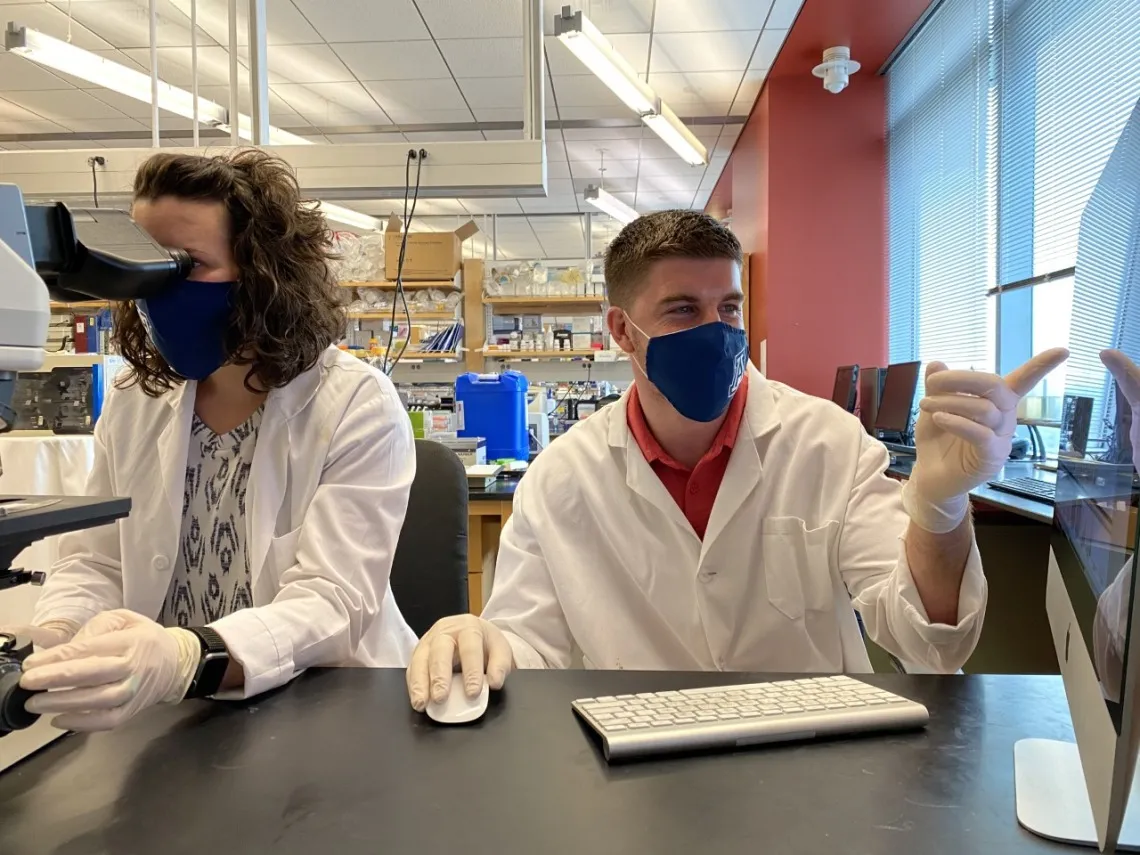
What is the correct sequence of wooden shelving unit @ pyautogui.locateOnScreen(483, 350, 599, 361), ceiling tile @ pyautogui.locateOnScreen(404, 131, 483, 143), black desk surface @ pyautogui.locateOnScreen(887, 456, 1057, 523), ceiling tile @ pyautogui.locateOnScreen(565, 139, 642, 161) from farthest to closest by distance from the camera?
1. ceiling tile @ pyautogui.locateOnScreen(565, 139, 642, 161)
2. ceiling tile @ pyautogui.locateOnScreen(404, 131, 483, 143)
3. wooden shelving unit @ pyautogui.locateOnScreen(483, 350, 599, 361)
4. black desk surface @ pyautogui.locateOnScreen(887, 456, 1057, 523)

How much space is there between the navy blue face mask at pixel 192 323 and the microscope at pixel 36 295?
1.17 feet

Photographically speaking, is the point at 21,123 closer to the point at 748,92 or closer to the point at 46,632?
the point at 748,92

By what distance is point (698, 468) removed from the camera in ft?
4.17

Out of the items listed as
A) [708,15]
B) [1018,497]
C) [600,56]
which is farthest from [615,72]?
[1018,497]

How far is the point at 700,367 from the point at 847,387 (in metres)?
3.45

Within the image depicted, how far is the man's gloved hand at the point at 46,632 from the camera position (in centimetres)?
77

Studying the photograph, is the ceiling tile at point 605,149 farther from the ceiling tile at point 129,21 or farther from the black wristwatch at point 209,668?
the black wristwatch at point 209,668

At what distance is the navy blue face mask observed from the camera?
45.6 inches

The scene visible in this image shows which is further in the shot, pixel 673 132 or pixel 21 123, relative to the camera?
pixel 21 123

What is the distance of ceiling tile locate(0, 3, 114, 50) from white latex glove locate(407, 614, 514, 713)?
4.54 meters

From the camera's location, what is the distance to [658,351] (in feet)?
4.39

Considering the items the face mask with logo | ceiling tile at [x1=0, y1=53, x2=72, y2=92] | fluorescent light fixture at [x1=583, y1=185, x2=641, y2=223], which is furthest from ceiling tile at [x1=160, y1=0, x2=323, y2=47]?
the face mask with logo

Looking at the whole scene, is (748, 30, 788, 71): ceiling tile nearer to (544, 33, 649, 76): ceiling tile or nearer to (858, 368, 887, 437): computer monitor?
(544, 33, 649, 76): ceiling tile

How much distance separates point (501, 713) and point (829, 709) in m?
0.31
